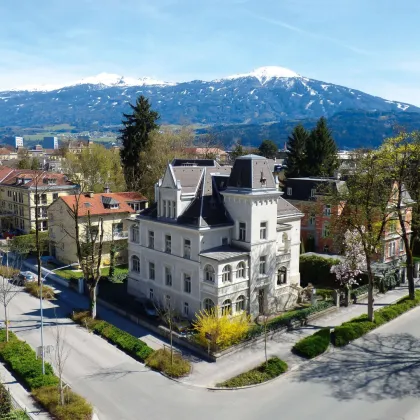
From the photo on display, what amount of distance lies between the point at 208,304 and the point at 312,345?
8.88 meters

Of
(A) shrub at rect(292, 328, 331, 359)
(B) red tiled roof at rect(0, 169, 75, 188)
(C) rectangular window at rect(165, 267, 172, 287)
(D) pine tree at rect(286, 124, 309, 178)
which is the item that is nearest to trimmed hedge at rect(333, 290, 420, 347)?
(A) shrub at rect(292, 328, 331, 359)

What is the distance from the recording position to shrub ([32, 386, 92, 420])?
76.5 ft

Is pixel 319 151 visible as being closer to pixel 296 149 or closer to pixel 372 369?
pixel 296 149

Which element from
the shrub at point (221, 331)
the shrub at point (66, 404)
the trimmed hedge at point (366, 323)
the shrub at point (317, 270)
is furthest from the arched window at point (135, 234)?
the trimmed hedge at point (366, 323)

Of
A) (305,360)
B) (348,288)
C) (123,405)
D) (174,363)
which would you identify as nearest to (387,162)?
(348,288)

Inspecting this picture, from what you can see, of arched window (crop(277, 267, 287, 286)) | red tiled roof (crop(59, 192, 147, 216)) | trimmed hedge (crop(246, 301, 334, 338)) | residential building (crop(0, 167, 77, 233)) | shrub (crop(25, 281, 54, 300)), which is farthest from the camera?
residential building (crop(0, 167, 77, 233))

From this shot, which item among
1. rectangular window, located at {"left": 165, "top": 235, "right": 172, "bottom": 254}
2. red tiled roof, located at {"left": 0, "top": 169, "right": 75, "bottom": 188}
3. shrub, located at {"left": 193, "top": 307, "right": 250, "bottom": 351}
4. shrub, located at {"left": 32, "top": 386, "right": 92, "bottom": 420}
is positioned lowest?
shrub, located at {"left": 32, "top": 386, "right": 92, "bottom": 420}

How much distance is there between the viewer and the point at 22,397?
85.5 feet

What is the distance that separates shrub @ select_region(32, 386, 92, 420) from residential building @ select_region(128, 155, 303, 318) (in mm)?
13632

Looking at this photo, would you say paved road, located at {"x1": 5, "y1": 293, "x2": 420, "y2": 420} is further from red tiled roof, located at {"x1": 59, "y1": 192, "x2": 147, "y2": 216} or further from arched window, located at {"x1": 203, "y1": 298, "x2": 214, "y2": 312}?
red tiled roof, located at {"x1": 59, "y1": 192, "x2": 147, "y2": 216}

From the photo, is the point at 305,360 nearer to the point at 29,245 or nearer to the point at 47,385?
the point at 47,385

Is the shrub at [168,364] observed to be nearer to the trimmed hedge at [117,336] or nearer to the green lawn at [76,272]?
the trimmed hedge at [117,336]

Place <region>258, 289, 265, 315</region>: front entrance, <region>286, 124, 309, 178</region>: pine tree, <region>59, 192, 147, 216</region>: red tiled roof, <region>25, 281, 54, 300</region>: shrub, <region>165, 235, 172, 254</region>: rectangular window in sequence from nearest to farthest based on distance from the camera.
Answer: <region>258, 289, 265, 315</region>: front entrance, <region>165, 235, 172, 254</region>: rectangular window, <region>25, 281, 54, 300</region>: shrub, <region>59, 192, 147, 216</region>: red tiled roof, <region>286, 124, 309, 178</region>: pine tree

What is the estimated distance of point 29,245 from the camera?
200ft
